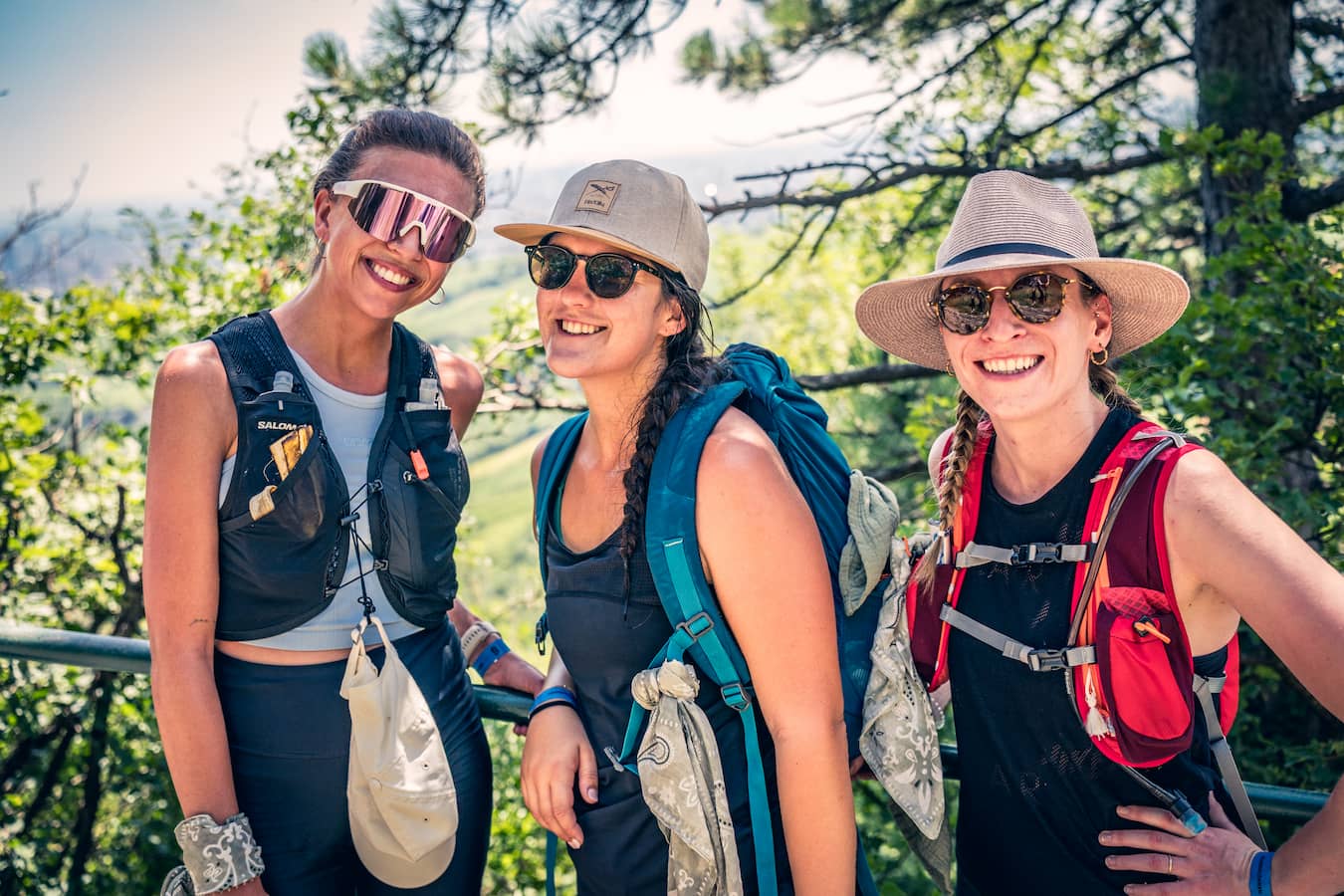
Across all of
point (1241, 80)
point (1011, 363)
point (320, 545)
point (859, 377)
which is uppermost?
point (1241, 80)

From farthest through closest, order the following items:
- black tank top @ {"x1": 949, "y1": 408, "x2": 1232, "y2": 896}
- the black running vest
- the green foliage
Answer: the green foliage → the black running vest → black tank top @ {"x1": 949, "y1": 408, "x2": 1232, "y2": 896}

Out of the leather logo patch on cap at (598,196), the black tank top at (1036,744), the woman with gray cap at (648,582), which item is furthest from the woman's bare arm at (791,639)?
the leather logo patch on cap at (598,196)

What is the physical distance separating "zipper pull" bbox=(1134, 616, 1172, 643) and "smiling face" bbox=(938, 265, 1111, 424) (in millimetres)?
425

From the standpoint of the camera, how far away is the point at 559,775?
1.84 m

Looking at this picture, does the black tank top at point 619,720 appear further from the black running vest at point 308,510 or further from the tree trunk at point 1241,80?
the tree trunk at point 1241,80

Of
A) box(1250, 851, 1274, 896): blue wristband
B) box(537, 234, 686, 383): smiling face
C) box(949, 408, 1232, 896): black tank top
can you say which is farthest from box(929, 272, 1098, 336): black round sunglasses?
box(1250, 851, 1274, 896): blue wristband

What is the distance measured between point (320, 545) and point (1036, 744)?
4.65 ft

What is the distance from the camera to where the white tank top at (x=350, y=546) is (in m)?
1.99

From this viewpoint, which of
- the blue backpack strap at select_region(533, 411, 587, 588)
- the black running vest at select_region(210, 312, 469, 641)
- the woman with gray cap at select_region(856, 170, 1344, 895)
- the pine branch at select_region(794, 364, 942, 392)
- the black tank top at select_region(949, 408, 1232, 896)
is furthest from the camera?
the pine branch at select_region(794, 364, 942, 392)

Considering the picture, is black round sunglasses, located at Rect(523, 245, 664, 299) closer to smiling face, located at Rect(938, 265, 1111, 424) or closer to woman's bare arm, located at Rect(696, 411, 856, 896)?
woman's bare arm, located at Rect(696, 411, 856, 896)

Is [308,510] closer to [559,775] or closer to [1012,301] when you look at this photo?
[559,775]

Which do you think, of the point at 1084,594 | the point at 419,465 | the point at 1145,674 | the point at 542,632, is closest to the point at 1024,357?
the point at 1084,594

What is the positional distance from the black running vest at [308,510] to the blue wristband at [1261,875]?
160 cm

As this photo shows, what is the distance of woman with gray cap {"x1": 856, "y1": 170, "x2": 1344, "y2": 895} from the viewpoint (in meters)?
1.47
